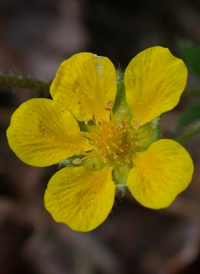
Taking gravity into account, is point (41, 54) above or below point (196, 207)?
above

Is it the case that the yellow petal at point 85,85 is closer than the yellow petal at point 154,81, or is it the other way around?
the yellow petal at point 154,81

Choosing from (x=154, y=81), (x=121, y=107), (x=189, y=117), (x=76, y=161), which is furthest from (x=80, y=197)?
(x=189, y=117)

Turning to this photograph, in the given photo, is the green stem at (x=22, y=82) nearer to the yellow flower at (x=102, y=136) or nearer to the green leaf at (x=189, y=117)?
the yellow flower at (x=102, y=136)

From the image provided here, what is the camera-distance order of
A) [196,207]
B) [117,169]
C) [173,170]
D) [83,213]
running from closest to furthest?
1. [173,170]
2. [83,213]
3. [117,169]
4. [196,207]

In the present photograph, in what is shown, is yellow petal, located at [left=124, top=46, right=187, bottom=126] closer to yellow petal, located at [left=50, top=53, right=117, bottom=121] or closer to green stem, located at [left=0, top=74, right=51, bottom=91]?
yellow petal, located at [left=50, top=53, right=117, bottom=121]

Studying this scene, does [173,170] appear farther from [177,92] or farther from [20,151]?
[20,151]

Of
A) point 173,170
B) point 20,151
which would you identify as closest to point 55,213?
point 20,151

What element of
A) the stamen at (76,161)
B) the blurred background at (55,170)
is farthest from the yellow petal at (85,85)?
the blurred background at (55,170)
